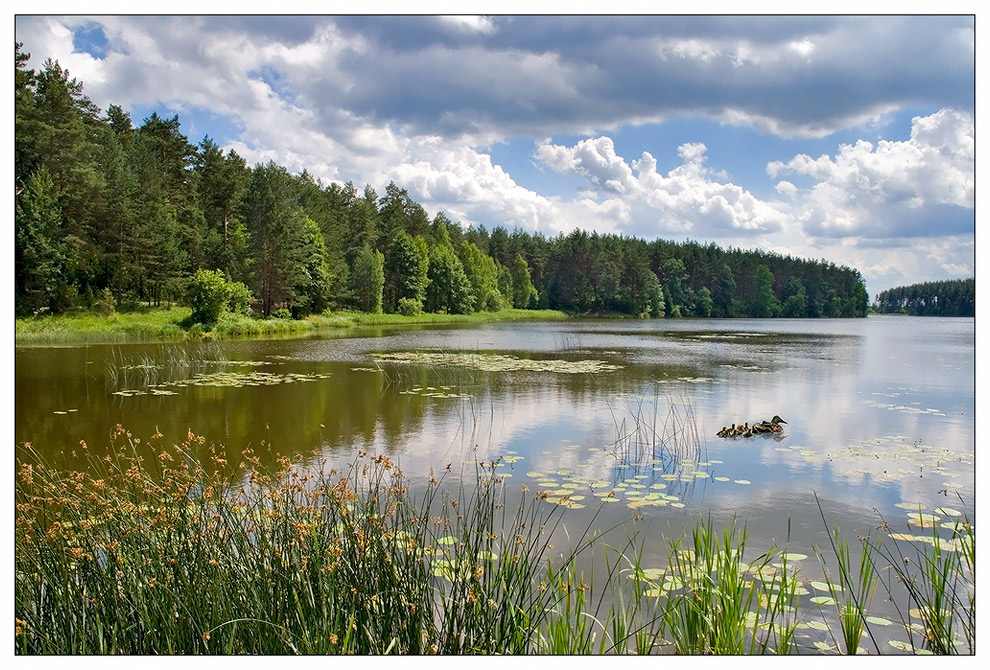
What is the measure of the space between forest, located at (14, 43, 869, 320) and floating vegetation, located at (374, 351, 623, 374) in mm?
4104

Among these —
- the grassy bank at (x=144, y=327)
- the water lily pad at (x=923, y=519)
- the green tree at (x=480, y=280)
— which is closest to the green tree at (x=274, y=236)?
the grassy bank at (x=144, y=327)

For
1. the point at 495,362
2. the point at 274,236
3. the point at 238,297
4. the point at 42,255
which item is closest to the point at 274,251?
the point at 274,236

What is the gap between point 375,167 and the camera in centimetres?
668

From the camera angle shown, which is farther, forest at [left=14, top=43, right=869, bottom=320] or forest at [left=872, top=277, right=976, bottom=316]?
forest at [left=14, top=43, right=869, bottom=320]

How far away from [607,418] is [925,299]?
4037 millimetres

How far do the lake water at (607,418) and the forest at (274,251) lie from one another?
6.99ft

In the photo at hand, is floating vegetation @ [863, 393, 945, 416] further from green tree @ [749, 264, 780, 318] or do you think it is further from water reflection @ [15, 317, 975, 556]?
green tree @ [749, 264, 780, 318]

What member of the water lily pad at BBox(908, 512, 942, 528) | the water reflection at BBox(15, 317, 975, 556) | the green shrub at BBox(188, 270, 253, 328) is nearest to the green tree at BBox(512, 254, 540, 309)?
the green shrub at BBox(188, 270, 253, 328)

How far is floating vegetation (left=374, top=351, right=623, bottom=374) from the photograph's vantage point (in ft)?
50.3

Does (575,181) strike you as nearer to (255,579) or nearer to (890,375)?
(255,579)

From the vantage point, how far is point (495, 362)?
16.6 m

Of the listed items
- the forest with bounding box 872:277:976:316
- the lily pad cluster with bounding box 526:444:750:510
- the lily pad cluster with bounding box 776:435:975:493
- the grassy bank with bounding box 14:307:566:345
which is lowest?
the lily pad cluster with bounding box 526:444:750:510

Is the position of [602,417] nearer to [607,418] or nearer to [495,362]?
[607,418]
